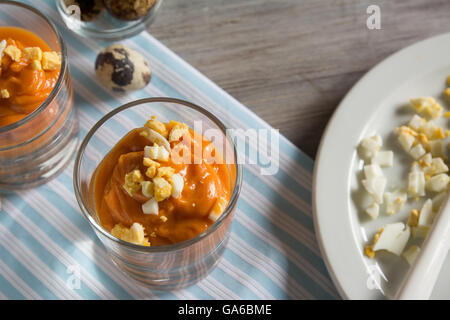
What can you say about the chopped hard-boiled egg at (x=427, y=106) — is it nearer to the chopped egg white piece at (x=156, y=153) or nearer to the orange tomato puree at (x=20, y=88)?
the chopped egg white piece at (x=156, y=153)

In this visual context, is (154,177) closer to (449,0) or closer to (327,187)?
(327,187)

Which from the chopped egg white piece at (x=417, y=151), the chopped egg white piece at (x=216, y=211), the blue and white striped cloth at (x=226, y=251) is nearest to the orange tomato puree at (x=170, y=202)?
the chopped egg white piece at (x=216, y=211)

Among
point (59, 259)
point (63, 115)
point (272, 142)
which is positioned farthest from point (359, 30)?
point (59, 259)

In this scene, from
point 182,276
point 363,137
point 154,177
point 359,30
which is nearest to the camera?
point 154,177

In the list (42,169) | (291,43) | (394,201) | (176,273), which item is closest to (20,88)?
(42,169)

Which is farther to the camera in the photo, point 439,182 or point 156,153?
point 439,182

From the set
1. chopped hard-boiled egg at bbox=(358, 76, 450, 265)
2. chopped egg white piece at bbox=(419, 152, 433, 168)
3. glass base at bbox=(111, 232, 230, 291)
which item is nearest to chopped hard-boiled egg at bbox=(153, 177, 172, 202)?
glass base at bbox=(111, 232, 230, 291)

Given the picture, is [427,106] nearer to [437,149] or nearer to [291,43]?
[437,149]

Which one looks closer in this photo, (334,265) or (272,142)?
(334,265)
